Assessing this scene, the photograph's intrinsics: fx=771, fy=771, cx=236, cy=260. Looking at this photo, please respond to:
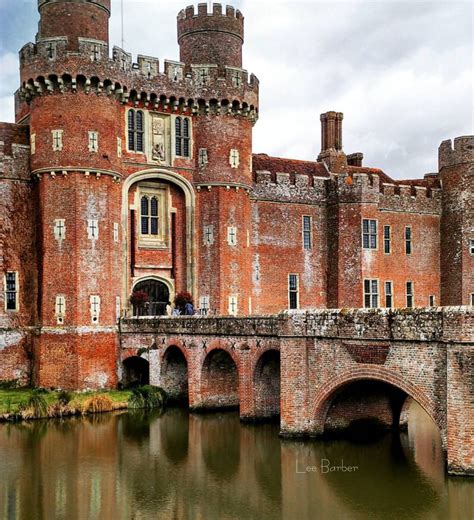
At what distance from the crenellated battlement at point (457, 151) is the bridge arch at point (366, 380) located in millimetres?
20013

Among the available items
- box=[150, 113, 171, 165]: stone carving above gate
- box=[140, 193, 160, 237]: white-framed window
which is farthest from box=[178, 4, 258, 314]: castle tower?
box=[140, 193, 160, 237]: white-framed window

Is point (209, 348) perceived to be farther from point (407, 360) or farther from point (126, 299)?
point (407, 360)

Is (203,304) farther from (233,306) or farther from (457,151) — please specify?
(457,151)

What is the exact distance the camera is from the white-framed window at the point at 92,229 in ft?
107

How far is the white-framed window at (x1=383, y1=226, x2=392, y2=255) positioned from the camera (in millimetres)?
41500

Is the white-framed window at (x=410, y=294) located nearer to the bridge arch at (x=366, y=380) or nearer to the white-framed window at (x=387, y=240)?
the white-framed window at (x=387, y=240)

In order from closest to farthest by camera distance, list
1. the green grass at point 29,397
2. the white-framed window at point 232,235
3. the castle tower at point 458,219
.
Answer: the green grass at point 29,397 < the white-framed window at point 232,235 < the castle tower at point 458,219

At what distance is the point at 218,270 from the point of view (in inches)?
1419

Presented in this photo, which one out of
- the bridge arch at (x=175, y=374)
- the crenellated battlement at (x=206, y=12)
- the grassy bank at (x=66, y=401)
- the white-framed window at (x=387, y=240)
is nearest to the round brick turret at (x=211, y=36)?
the crenellated battlement at (x=206, y=12)

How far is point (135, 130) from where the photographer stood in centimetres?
3538

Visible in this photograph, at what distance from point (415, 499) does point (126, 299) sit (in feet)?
64.6

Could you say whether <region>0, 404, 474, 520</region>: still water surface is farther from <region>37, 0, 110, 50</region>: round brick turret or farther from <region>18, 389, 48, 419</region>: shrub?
<region>37, 0, 110, 50</region>: round brick turret

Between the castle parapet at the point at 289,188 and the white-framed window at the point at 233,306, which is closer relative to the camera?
the white-framed window at the point at 233,306

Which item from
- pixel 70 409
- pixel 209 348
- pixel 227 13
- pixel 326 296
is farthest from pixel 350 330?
pixel 227 13
